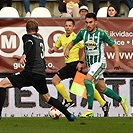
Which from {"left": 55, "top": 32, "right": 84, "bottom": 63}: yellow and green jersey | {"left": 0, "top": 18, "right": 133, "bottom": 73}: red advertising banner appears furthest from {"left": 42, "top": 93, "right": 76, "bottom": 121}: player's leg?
{"left": 0, "top": 18, "right": 133, "bottom": 73}: red advertising banner

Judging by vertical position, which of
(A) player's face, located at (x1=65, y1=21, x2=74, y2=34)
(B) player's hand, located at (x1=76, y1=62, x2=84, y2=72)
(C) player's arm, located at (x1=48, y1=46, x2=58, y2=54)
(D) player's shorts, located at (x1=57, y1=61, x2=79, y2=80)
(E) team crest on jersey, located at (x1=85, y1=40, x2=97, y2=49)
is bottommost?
(D) player's shorts, located at (x1=57, y1=61, x2=79, y2=80)

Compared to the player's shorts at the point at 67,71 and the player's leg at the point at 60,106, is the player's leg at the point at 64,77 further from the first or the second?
the player's leg at the point at 60,106

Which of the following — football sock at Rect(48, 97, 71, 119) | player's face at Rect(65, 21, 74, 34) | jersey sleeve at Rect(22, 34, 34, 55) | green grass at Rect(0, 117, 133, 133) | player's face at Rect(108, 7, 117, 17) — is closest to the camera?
green grass at Rect(0, 117, 133, 133)

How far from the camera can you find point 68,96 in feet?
54.5

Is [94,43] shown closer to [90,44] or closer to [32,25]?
[90,44]

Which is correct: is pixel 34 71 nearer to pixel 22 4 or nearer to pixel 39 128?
pixel 39 128

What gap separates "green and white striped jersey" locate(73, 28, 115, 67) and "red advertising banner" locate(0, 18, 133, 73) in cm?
249

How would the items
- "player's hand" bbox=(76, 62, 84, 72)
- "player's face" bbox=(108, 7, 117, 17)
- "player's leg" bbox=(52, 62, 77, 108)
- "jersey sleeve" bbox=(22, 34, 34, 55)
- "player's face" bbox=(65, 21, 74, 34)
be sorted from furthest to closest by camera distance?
1. "player's face" bbox=(108, 7, 117, 17)
2. "player's leg" bbox=(52, 62, 77, 108)
3. "player's face" bbox=(65, 21, 74, 34)
4. "player's hand" bbox=(76, 62, 84, 72)
5. "jersey sleeve" bbox=(22, 34, 34, 55)

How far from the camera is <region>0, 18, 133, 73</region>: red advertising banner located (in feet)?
56.3

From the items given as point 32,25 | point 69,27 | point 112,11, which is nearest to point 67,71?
point 69,27

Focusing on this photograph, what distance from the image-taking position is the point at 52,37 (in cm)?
1720

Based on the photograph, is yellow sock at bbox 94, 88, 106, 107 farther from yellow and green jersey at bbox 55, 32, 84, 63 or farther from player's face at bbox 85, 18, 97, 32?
player's face at bbox 85, 18, 97, 32

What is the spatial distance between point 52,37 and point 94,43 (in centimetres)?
274

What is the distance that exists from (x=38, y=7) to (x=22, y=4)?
1.02 meters
